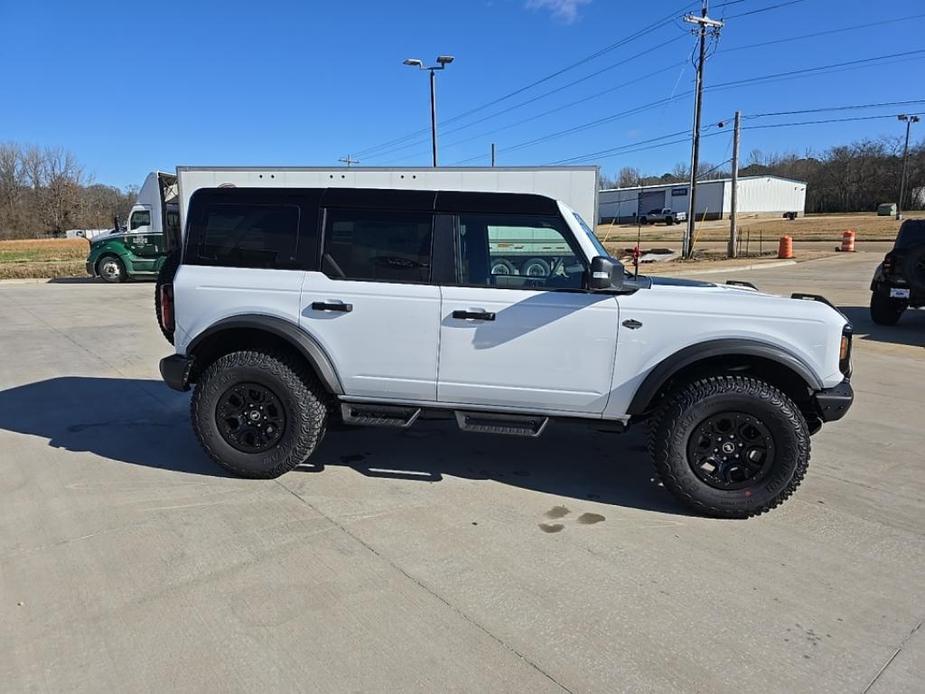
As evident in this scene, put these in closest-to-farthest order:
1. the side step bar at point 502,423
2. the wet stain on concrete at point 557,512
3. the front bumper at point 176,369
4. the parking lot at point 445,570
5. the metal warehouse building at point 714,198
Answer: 1. the parking lot at point 445,570
2. the wet stain on concrete at point 557,512
3. the side step bar at point 502,423
4. the front bumper at point 176,369
5. the metal warehouse building at point 714,198

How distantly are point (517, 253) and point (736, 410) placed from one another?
1.61m

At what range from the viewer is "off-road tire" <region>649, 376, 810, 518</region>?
144 inches

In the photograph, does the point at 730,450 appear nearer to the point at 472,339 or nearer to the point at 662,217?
the point at 472,339

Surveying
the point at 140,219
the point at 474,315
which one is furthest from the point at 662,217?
the point at 474,315

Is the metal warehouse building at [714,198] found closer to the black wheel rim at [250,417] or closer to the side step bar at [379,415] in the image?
the side step bar at [379,415]

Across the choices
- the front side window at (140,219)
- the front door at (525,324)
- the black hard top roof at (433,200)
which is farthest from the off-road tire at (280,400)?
the front side window at (140,219)

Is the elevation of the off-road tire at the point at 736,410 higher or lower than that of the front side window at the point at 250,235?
lower

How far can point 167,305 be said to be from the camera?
171 inches

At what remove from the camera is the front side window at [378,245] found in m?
4.03

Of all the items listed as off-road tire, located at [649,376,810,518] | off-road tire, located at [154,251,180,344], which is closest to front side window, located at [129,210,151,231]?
off-road tire, located at [154,251,180,344]

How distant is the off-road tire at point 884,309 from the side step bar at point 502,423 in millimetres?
9291

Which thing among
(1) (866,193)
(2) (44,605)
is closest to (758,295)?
(2) (44,605)

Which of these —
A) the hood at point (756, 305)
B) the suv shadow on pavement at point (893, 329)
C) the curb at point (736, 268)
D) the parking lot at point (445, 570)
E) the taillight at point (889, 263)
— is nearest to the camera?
the parking lot at point (445, 570)

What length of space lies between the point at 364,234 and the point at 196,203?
1.21 meters
